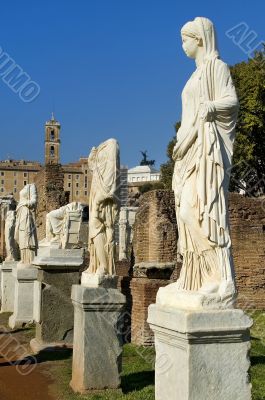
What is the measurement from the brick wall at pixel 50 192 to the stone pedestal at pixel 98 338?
40.7 ft

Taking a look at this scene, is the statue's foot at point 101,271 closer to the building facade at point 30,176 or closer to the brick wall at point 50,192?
the brick wall at point 50,192

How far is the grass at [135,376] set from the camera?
6203 millimetres

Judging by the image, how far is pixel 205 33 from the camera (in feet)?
13.2

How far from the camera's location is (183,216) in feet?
12.7

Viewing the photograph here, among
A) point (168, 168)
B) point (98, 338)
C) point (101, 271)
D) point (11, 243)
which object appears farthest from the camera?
point (168, 168)

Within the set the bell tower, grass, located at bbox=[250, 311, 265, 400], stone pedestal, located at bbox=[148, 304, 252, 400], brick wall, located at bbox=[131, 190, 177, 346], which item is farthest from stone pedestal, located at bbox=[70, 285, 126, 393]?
the bell tower

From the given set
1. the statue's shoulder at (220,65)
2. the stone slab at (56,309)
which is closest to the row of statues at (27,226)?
the stone slab at (56,309)

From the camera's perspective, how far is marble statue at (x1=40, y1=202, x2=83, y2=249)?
32.3ft

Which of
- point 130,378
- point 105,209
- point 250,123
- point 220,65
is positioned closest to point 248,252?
point 130,378

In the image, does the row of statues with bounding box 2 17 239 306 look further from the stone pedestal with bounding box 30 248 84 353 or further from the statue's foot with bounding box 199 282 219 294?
the stone pedestal with bounding box 30 248 84 353

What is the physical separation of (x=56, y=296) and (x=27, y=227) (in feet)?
11.3

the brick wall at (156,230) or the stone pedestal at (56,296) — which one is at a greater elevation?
the brick wall at (156,230)

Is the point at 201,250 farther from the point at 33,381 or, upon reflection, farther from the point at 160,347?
the point at 33,381

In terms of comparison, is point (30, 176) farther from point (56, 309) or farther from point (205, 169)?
point (205, 169)
